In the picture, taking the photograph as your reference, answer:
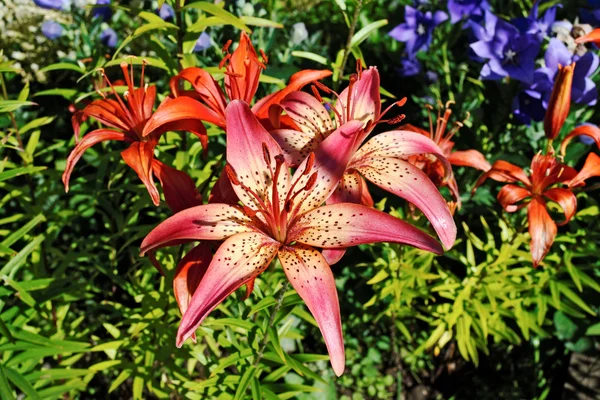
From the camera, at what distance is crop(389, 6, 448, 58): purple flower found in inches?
87.1

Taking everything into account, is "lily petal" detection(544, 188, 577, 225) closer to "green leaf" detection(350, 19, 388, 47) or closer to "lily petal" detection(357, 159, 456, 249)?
"lily petal" detection(357, 159, 456, 249)

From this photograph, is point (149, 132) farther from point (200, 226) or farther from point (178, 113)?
point (200, 226)

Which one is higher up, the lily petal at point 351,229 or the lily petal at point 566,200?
the lily petal at point 351,229

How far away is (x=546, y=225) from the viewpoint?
1.40 m

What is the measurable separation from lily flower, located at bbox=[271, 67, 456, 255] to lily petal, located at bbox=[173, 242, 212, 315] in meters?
0.24

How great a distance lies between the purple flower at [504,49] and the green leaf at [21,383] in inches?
62.5

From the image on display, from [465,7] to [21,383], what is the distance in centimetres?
186

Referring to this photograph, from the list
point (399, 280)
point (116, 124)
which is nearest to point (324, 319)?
point (116, 124)

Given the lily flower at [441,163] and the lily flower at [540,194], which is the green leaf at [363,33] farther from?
the lily flower at [540,194]

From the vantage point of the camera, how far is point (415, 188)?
1.03 m

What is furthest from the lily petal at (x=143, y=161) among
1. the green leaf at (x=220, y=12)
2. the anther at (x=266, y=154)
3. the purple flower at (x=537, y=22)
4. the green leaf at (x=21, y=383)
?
the purple flower at (x=537, y=22)

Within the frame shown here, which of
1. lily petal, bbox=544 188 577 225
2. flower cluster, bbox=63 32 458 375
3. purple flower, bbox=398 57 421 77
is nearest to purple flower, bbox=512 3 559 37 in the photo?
purple flower, bbox=398 57 421 77

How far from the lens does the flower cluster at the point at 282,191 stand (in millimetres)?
929

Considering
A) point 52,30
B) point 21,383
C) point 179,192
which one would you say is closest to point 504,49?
point 179,192
